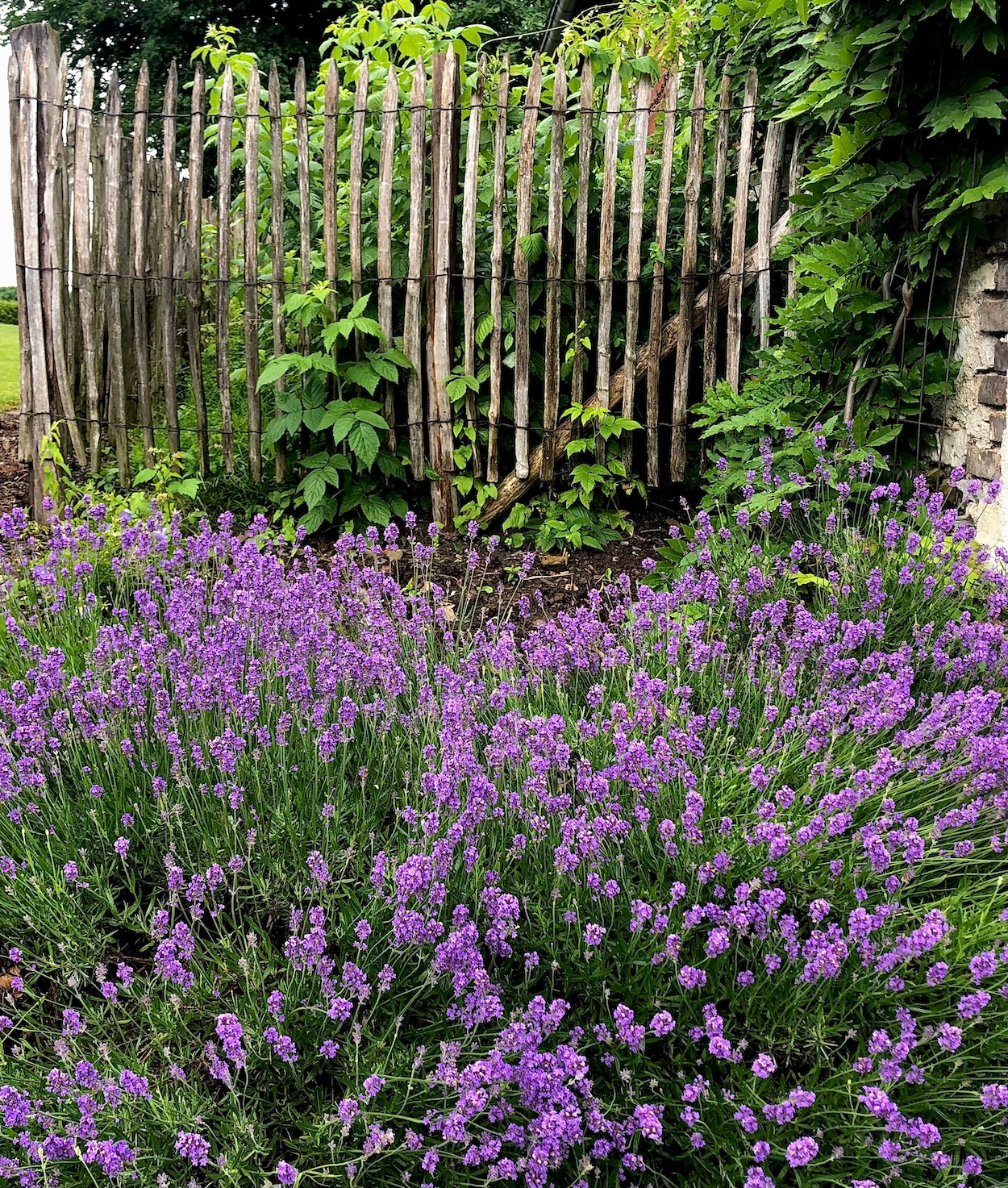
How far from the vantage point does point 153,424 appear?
19.1ft

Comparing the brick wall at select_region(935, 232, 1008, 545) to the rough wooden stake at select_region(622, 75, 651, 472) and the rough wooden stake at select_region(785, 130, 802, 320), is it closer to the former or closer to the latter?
the rough wooden stake at select_region(785, 130, 802, 320)

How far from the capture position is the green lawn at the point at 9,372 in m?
9.43

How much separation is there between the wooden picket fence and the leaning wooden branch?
0.01m

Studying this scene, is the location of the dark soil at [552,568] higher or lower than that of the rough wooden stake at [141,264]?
lower

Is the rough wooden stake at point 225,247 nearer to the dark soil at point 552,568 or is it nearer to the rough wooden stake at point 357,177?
the rough wooden stake at point 357,177

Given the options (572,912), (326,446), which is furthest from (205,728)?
(326,446)

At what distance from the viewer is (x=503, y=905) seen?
185cm

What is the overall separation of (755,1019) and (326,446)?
386 cm

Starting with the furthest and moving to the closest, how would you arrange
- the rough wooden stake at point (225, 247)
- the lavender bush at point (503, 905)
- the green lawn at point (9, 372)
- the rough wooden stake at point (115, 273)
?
the green lawn at point (9, 372) → the rough wooden stake at point (115, 273) → the rough wooden stake at point (225, 247) → the lavender bush at point (503, 905)

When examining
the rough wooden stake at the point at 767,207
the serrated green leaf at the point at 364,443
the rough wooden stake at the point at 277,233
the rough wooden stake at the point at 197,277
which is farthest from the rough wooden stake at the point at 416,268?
the rough wooden stake at the point at 767,207

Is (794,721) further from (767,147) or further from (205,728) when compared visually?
(767,147)

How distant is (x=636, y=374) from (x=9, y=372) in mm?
8701

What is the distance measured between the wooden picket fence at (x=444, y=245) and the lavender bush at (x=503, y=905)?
2113mm

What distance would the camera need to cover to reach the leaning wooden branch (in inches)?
194
